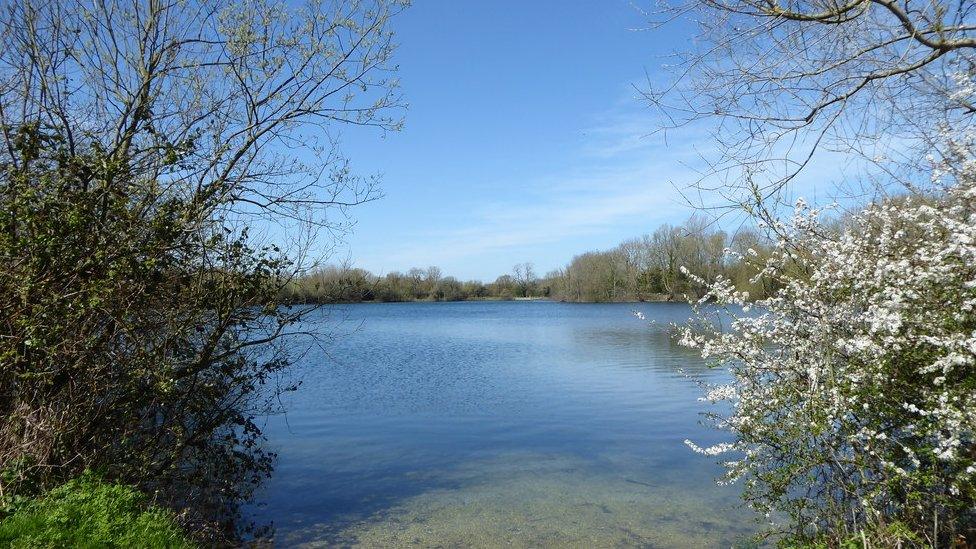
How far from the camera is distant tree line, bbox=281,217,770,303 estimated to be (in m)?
6.52

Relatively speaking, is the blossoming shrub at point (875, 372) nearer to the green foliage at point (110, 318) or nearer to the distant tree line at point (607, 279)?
the distant tree line at point (607, 279)

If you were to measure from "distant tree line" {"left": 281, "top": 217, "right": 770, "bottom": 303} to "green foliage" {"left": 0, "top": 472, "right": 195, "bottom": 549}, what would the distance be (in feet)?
10.4

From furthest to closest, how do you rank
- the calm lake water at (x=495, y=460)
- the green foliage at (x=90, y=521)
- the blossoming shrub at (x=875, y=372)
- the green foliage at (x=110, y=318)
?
the calm lake water at (x=495, y=460)
the green foliage at (x=110, y=318)
the green foliage at (x=90, y=521)
the blossoming shrub at (x=875, y=372)

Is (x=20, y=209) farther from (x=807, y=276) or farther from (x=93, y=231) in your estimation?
(x=807, y=276)

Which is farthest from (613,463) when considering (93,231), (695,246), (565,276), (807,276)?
(565,276)

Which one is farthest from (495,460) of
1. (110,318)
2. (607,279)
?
(607,279)

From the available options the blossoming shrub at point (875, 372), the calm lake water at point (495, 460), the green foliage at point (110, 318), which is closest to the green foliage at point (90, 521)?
the green foliage at point (110, 318)

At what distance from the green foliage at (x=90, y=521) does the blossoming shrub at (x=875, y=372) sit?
522 cm

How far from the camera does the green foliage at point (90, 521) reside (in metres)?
4.50

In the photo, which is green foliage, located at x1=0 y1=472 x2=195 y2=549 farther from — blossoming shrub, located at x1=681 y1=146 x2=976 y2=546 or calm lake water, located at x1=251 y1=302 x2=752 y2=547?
blossoming shrub, located at x1=681 y1=146 x2=976 y2=546

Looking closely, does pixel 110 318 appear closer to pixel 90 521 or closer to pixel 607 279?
pixel 90 521

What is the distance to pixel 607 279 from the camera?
77250mm

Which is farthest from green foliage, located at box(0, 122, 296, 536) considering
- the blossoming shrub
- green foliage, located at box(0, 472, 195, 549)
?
the blossoming shrub

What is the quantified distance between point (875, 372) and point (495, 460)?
7.31 meters
